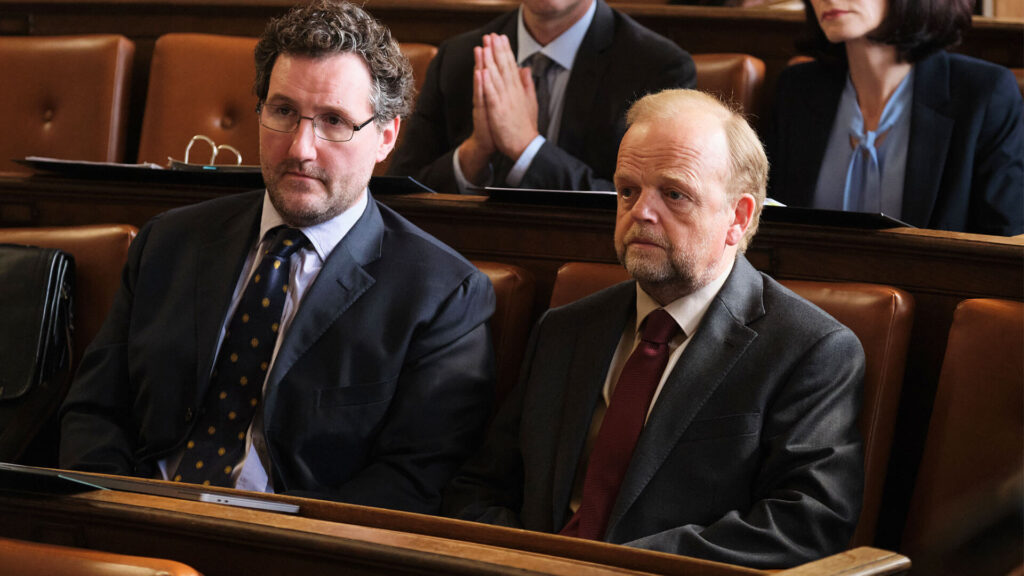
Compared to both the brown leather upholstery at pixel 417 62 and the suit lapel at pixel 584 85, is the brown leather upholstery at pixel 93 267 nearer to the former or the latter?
the brown leather upholstery at pixel 417 62

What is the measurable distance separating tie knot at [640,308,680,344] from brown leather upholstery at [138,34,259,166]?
1.33 m

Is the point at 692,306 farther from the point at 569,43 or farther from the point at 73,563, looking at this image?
the point at 569,43

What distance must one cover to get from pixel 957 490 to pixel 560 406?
0.49 metres

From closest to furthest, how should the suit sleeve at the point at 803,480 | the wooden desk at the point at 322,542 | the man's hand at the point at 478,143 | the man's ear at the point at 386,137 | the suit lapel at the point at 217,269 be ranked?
the wooden desk at the point at 322,542
the suit sleeve at the point at 803,480
the suit lapel at the point at 217,269
the man's ear at the point at 386,137
the man's hand at the point at 478,143

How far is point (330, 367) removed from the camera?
58.2 inches

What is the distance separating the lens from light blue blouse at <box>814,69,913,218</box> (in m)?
1.95

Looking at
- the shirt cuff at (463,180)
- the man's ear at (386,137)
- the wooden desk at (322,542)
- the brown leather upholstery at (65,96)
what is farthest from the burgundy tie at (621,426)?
the brown leather upholstery at (65,96)

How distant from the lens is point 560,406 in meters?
1.41

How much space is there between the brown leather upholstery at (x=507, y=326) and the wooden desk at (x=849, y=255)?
0.35 feet

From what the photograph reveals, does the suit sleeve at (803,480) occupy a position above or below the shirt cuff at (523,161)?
below

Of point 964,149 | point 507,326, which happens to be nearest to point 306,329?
point 507,326

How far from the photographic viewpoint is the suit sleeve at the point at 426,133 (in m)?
2.18

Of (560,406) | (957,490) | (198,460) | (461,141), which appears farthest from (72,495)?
(461,141)

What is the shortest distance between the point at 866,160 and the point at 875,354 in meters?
0.72
